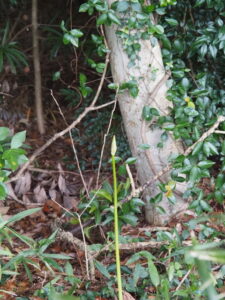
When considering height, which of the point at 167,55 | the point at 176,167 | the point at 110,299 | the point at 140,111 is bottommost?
the point at 110,299

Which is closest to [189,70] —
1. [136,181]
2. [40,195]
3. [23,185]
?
[136,181]

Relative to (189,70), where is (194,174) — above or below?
below

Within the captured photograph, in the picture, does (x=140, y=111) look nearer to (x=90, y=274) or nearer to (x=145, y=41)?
(x=145, y=41)

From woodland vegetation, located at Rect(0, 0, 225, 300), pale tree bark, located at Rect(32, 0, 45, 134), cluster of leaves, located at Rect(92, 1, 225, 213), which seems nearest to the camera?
woodland vegetation, located at Rect(0, 0, 225, 300)

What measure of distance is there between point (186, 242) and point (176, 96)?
2.79 feet

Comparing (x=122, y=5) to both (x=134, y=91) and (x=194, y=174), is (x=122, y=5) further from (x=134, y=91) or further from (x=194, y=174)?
(x=194, y=174)

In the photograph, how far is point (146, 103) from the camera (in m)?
2.80

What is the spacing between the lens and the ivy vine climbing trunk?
9.05 feet

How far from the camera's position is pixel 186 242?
2.54 metres

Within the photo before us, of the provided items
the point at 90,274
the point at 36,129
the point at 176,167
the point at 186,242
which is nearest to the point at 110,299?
the point at 90,274

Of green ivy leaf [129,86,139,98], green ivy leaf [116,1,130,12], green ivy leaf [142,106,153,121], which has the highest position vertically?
green ivy leaf [116,1,130,12]

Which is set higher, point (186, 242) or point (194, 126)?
point (194, 126)

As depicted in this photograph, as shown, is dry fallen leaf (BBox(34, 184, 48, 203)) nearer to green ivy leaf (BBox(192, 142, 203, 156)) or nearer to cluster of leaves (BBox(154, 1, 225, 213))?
cluster of leaves (BBox(154, 1, 225, 213))

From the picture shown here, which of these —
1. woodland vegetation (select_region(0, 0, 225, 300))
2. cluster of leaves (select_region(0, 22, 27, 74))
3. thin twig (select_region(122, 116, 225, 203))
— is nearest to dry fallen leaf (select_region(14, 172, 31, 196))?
woodland vegetation (select_region(0, 0, 225, 300))
